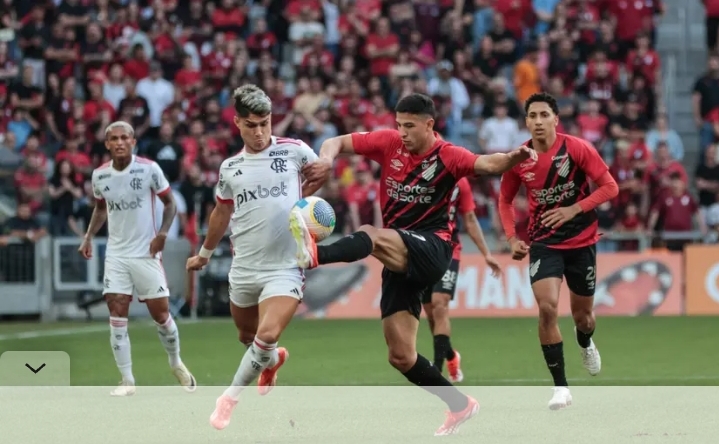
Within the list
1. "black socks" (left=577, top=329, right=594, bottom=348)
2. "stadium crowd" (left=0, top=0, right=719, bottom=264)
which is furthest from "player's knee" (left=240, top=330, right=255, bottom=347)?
"stadium crowd" (left=0, top=0, right=719, bottom=264)

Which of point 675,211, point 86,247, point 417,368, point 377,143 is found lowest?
point 417,368

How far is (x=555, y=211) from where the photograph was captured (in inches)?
435

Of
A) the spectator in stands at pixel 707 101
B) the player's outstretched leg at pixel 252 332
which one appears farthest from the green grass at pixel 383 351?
the spectator in stands at pixel 707 101

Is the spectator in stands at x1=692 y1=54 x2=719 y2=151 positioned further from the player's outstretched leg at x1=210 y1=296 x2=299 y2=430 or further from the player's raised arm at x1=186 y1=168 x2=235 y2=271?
the player's outstretched leg at x1=210 y1=296 x2=299 y2=430

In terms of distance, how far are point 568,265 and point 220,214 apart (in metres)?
3.09

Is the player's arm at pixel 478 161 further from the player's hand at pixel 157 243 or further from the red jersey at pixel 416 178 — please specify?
the player's hand at pixel 157 243

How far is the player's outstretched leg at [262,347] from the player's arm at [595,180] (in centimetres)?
269

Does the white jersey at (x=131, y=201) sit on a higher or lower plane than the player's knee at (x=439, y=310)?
higher

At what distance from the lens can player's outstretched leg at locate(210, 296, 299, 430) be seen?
9250mm

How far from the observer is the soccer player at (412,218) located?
360 inches
